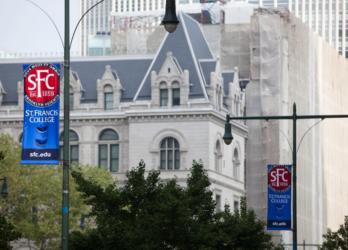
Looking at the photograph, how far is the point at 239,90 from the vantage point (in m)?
142

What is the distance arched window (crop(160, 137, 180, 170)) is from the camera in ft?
444

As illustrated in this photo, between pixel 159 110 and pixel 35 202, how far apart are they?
24.8m

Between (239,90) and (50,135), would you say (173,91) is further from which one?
(50,135)

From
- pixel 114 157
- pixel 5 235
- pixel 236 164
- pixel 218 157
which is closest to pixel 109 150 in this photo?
pixel 114 157

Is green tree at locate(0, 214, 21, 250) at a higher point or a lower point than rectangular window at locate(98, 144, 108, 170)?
lower

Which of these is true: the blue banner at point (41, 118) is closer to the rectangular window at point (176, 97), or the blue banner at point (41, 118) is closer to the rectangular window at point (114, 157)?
the rectangular window at point (176, 97)

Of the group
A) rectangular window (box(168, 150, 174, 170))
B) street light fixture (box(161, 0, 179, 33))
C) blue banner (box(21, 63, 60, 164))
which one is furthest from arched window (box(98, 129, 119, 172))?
street light fixture (box(161, 0, 179, 33))

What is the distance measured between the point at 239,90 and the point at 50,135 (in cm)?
A: 9483

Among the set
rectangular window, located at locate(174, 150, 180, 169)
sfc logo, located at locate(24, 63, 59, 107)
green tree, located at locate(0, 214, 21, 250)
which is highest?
rectangular window, located at locate(174, 150, 180, 169)

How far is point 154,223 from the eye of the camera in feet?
216

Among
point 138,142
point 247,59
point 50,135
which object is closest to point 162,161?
point 138,142

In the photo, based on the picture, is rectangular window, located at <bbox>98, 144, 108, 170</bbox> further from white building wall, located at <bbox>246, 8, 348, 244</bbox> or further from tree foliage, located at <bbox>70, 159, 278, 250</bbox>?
tree foliage, located at <bbox>70, 159, 278, 250</bbox>

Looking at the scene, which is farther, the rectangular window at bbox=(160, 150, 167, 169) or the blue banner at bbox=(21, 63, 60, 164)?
the rectangular window at bbox=(160, 150, 167, 169)

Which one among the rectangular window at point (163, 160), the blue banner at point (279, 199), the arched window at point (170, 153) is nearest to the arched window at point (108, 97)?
the arched window at point (170, 153)
